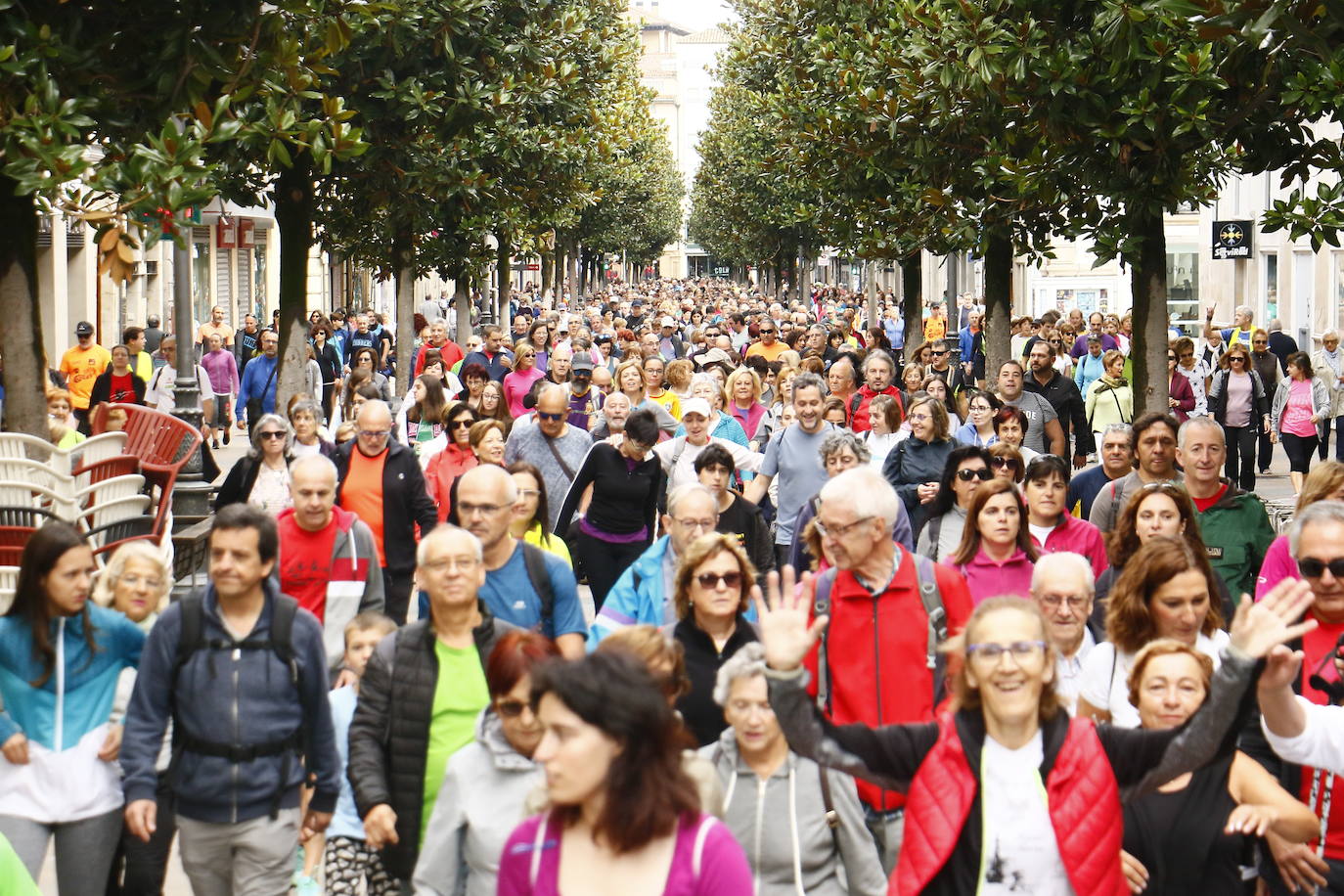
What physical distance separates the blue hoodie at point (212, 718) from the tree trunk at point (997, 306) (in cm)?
1809

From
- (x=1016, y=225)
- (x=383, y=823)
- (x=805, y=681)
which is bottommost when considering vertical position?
(x=383, y=823)

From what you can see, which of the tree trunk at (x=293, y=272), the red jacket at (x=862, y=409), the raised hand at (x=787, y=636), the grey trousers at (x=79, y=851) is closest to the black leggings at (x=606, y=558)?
the red jacket at (x=862, y=409)

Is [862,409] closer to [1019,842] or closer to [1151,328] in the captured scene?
[1151,328]

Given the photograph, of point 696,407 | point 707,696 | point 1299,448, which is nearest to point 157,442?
point 696,407

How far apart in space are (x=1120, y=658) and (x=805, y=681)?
190cm

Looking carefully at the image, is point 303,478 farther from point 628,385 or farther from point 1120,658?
point 628,385

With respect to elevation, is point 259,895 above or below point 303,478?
below

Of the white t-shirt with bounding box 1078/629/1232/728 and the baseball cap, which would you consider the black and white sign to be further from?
the white t-shirt with bounding box 1078/629/1232/728

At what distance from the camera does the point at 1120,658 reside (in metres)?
6.14

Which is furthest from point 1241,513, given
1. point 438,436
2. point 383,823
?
point 438,436

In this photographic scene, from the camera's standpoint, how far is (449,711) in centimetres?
581

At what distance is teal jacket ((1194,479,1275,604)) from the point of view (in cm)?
849

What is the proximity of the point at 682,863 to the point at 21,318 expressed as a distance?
9.03 m

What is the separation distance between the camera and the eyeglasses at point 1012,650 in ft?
14.7
